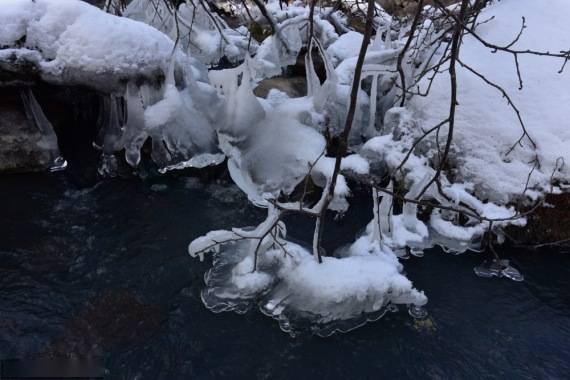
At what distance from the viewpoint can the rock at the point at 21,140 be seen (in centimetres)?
497

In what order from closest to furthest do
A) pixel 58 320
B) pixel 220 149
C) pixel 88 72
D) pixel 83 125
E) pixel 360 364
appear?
pixel 360 364 → pixel 58 320 → pixel 88 72 → pixel 220 149 → pixel 83 125

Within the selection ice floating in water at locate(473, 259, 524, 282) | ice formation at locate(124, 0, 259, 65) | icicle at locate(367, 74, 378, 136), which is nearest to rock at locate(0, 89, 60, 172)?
ice formation at locate(124, 0, 259, 65)

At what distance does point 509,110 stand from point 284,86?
9.48 ft

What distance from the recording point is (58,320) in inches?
129

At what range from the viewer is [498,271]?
3.91 meters

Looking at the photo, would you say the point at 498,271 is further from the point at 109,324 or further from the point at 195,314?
the point at 109,324

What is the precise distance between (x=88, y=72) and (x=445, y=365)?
432cm

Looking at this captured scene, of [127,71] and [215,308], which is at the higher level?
[127,71]

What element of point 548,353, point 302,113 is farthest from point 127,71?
point 548,353

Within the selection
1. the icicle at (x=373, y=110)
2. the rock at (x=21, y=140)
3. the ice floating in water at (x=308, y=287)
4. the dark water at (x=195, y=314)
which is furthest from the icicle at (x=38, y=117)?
the icicle at (x=373, y=110)

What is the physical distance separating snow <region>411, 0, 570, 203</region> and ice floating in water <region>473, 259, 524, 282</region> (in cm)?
65

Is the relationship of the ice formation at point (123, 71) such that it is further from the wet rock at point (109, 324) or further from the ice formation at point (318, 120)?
the wet rock at point (109, 324)

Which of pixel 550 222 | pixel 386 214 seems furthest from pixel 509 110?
pixel 386 214

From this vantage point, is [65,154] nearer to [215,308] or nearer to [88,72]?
[88,72]
